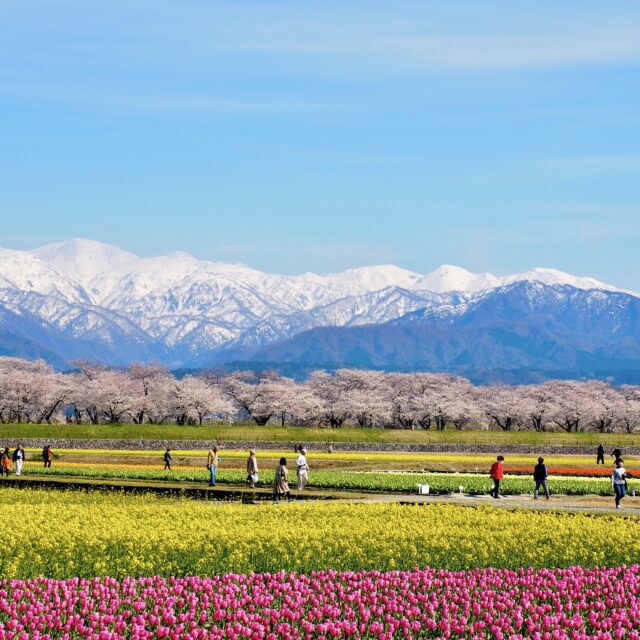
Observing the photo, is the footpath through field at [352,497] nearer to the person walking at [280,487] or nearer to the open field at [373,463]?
the person walking at [280,487]

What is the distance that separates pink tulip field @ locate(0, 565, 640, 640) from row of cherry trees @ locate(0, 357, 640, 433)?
112m

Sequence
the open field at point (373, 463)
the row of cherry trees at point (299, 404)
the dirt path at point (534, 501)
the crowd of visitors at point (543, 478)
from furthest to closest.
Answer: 1. the row of cherry trees at point (299, 404)
2. the open field at point (373, 463)
3. the crowd of visitors at point (543, 478)
4. the dirt path at point (534, 501)

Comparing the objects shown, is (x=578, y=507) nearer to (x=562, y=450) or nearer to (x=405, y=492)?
(x=405, y=492)

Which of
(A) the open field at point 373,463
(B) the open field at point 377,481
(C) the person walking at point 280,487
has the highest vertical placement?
(C) the person walking at point 280,487

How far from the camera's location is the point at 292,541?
22156mm

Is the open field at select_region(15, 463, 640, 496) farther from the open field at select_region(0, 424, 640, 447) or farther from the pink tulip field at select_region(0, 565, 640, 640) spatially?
the open field at select_region(0, 424, 640, 447)

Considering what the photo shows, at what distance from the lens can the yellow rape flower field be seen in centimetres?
1977

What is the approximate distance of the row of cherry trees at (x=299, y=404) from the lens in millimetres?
128750

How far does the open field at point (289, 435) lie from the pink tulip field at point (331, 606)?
7344 cm

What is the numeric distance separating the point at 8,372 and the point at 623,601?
128 m

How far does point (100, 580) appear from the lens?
17969 millimetres

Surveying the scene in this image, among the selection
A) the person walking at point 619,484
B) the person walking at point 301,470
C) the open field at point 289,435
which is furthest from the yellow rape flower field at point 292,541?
the open field at point 289,435

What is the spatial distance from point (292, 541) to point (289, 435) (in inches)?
2923

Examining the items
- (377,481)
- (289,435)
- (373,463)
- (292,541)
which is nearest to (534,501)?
(377,481)
